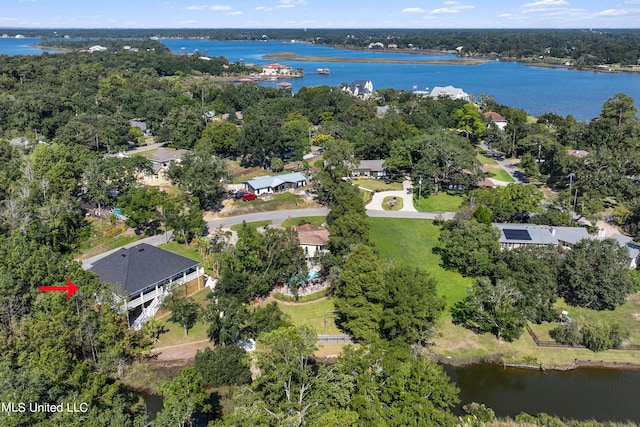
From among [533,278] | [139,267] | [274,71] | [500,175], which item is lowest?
[500,175]

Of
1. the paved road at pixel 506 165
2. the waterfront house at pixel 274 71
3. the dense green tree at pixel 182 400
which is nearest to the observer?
the dense green tree at pixel 182 400

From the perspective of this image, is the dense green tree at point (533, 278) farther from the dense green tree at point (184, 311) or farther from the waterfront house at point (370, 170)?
the waterfront house at point (370, 170)

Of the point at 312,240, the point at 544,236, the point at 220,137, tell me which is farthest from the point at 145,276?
the point at 220,137

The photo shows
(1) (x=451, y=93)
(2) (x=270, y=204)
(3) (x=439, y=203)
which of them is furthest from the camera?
(1) (x=451, y=93)

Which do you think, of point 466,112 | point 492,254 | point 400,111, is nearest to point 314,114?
point 400,111

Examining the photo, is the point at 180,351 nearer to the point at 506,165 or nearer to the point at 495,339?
the point at 495,339

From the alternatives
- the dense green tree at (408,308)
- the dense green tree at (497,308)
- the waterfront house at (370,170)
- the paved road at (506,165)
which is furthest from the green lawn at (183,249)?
the paved road at (506,165)

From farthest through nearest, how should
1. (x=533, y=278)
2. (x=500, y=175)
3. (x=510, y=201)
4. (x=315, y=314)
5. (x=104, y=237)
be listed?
(x=500, y=175) < (x=510, y=201) < (x=104, y=237) < (x=315, y=314) < (x=533, y=278)
